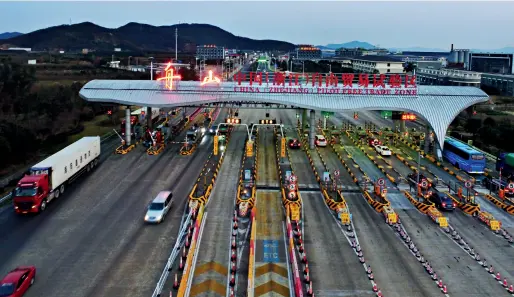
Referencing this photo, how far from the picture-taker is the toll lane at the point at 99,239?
2361 cm

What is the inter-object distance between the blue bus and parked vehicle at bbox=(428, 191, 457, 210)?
11753 mm

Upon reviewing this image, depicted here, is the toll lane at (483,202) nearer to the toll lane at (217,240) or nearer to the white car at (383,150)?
the white car at (383,150)

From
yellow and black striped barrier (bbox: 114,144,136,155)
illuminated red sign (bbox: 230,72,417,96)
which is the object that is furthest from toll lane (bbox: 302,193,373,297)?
yellow and black striped barrier (bbox: 114,144,136,155)

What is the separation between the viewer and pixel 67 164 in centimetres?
3797

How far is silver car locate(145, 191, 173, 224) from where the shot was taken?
31.5 metres

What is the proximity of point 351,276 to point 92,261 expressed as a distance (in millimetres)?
14196

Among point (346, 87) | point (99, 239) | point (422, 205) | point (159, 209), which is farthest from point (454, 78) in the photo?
point (99, 239)

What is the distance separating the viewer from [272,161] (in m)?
50.3

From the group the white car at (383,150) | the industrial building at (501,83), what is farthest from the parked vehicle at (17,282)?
the industrial building at (501,83)

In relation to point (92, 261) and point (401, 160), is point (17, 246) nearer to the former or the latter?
point (92, 261)

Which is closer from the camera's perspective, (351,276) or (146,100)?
(351,276)

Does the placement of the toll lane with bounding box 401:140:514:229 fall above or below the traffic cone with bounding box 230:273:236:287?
above

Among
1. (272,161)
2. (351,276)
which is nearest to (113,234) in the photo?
(351,276)

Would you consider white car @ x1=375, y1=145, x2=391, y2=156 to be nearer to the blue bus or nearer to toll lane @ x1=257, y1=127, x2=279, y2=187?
the blue bus
